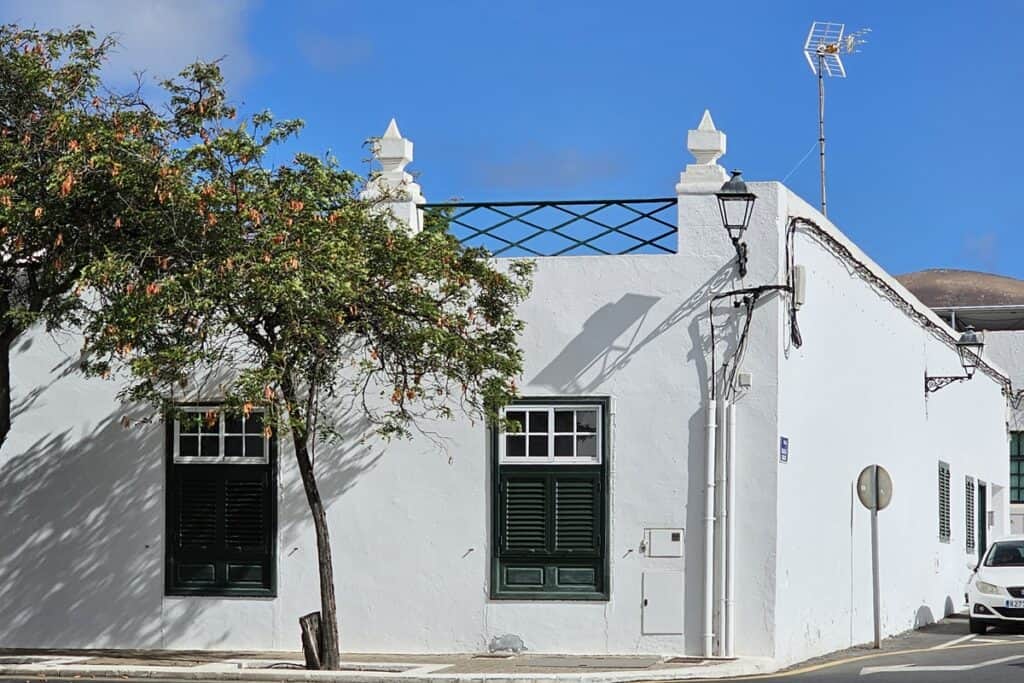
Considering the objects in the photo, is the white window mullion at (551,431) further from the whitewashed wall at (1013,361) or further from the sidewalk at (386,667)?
the whitewashed wall at (1013,361)

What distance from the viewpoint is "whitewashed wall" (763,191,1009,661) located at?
1942 centimetres

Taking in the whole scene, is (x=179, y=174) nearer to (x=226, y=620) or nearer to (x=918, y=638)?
(x=226, y=620)

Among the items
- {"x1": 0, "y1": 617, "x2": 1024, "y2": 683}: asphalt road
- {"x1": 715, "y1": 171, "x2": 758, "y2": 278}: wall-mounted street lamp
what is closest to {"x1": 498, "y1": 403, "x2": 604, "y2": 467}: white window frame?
{"x1": 715, "y1": 171, "x2": 758, "y2": 278}: wall-mounted street lamp

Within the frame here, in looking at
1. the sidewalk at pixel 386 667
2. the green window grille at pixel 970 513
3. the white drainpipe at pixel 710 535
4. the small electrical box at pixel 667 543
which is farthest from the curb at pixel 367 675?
the green window grille at pixel 970 513

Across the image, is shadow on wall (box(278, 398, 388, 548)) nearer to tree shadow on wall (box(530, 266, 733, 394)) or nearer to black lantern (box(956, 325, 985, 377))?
tree shadow on wall (box(530, 266, 733, 394))

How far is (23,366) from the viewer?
20344 millimetres

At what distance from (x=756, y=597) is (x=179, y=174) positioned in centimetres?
759

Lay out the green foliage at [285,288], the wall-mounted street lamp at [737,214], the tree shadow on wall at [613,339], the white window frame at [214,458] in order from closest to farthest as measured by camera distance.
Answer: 1. the green foliage at [285,288]
2. the wall-mounted street lamp at [737,214]
3. the tree shadow on wall at [613,339]
4. the white window frame at [214,458]

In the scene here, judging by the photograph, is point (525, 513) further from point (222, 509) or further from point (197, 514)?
point (197, 514)

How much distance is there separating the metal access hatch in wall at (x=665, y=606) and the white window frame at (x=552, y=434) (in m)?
1.49

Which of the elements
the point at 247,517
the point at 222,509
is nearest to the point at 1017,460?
the point at 247,517

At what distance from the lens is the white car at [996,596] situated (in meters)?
23.9

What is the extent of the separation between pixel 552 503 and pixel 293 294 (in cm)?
475

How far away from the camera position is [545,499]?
19.0m
